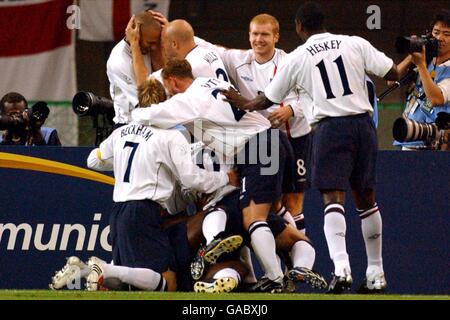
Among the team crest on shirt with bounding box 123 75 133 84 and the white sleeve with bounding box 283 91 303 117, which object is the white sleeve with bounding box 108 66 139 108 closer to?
the team crest on shirt with bounding box 123 75 133 84

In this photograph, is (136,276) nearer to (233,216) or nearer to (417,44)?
(233,216)

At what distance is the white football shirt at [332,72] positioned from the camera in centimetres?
1287

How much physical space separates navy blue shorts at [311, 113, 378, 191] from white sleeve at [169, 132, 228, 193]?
31.1 inches

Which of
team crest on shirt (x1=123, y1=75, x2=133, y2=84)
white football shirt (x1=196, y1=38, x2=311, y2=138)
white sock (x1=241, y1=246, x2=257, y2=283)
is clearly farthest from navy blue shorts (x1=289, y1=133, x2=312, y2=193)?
team crest on shirt (x1=123, y1=75, x2=133, y2=84)

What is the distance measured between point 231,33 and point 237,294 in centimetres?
715

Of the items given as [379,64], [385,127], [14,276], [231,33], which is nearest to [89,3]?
[231,33]

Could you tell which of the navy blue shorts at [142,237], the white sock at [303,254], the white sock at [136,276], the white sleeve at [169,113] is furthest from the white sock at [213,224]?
the white sleeve at [169,113]

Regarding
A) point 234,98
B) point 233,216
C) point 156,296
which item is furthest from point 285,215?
point 156,296

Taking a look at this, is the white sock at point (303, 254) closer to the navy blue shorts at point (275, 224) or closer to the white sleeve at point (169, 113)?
the navy blue shorts at point (275, 224)

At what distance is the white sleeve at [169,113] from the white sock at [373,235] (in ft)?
4.93

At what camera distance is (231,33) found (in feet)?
62.6

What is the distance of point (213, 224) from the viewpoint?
12.9m

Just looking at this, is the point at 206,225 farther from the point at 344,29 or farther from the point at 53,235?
the point at 344,29

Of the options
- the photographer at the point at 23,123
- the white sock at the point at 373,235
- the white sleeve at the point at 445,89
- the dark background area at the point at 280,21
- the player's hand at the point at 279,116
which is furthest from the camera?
the dark background area at the point at 280,21
